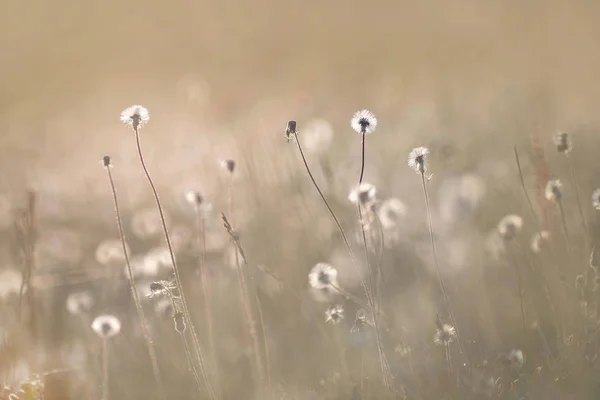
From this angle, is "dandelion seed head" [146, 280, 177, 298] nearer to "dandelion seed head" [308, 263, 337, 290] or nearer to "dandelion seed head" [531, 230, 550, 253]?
"dandelion seed head" [308, 263, 337, 290]

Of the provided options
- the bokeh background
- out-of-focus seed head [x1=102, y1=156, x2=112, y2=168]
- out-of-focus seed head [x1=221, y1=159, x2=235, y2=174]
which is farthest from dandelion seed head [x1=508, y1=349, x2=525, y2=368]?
out-of-focus seed head [x1=102, y1=156, x2=112, y2=168]

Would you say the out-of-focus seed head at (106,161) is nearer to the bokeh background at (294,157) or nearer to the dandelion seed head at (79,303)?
the bokeh background at (294,157)

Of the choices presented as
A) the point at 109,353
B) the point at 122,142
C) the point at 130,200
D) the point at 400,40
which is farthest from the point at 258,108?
the point at 109,353

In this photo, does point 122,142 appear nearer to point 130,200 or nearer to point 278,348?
point 130,200

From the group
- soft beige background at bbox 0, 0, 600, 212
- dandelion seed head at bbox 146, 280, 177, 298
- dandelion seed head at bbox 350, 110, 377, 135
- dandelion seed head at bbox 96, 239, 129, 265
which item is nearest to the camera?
dandelion seed head at bbox 146, 280, 177, 298

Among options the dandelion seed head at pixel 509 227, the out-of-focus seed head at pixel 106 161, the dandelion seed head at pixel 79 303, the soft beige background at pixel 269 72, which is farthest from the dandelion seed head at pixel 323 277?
the soft beige background at pixel 269 72

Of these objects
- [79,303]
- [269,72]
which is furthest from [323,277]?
[269,72]

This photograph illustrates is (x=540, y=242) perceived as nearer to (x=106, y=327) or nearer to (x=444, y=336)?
(x=444, y=336)
